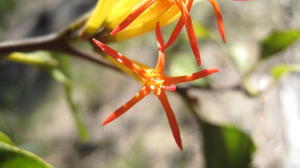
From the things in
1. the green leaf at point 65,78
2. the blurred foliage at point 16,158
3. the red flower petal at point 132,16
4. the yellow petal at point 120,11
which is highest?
the red flower petal at point 132,16

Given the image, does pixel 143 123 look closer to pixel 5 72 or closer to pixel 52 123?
pixel 52 123

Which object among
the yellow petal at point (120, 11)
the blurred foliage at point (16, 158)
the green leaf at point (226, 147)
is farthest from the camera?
the green leaf at point (226, 147)

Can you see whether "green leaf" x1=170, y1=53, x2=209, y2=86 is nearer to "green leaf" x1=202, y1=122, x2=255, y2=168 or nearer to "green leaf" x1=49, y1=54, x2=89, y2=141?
"green leaf" x1=202, y1=122, x2=255, y2=168

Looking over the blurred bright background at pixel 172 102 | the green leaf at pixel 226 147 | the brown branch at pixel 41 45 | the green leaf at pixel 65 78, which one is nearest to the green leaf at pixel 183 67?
the blurred bright background at pixel 172 102

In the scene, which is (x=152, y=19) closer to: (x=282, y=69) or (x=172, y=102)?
(x=282, y=69)

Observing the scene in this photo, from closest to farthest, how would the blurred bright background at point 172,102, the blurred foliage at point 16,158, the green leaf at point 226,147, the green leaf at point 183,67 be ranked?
1. the blurred foliage at point 16,158
2. the green leaf at point 226,147
3. the green leaf at point 183,67
4. the blurred bright background at point 172,102

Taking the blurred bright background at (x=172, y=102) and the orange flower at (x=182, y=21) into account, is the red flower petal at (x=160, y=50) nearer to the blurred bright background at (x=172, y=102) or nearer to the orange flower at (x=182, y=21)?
the orange flower at (x=182, y=21)

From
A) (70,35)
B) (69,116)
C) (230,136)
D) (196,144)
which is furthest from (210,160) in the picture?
(69,116)

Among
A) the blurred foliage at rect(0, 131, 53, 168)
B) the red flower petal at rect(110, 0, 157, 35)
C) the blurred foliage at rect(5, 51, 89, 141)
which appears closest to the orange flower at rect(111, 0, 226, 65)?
the red flower petal at rect(110, 0, 157, 35)

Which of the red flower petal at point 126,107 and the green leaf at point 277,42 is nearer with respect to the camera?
the red flower petal at point 126,107

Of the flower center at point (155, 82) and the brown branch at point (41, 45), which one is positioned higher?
the brown branch at point (41, 45)
